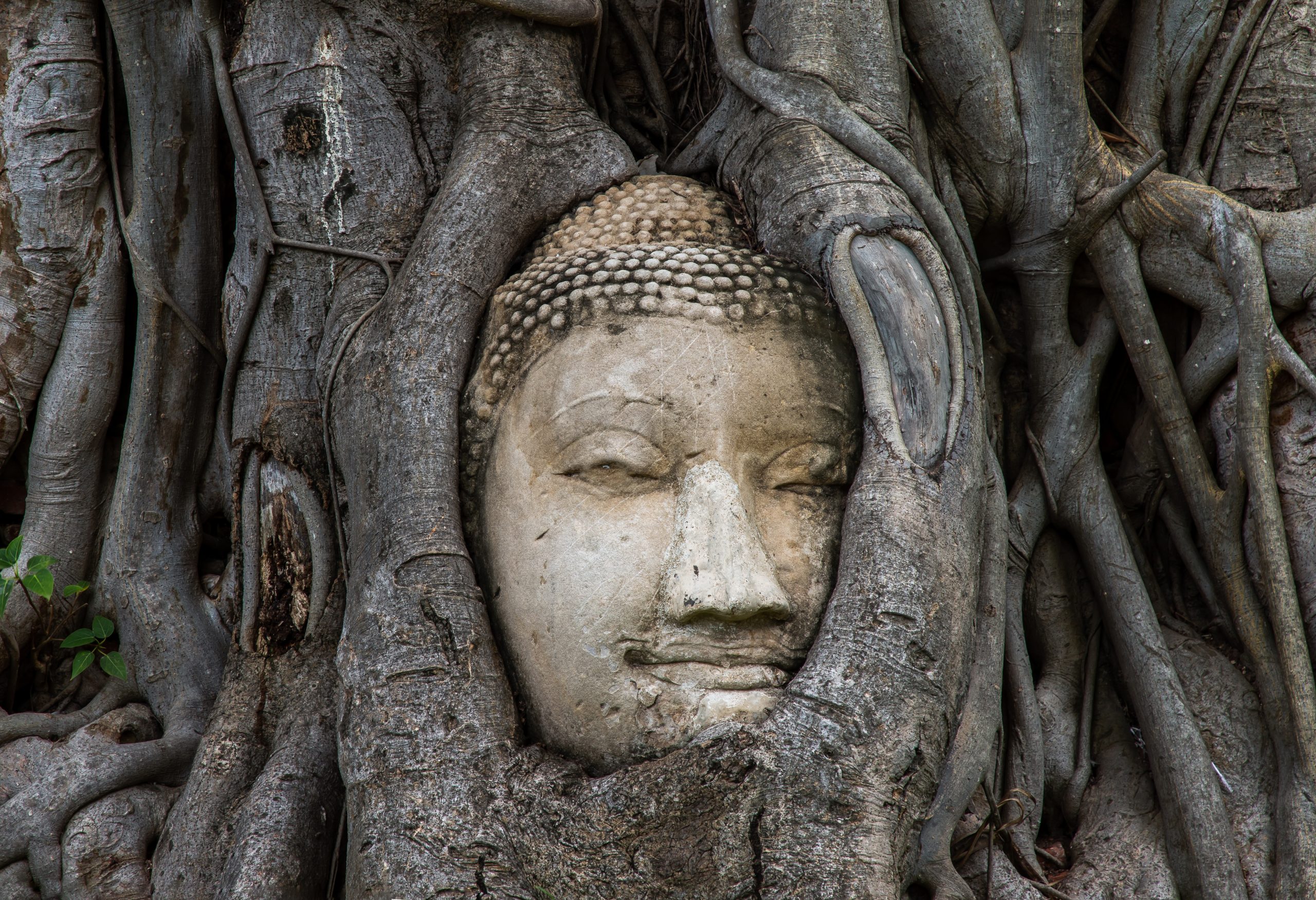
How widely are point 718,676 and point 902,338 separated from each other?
737 millimetres

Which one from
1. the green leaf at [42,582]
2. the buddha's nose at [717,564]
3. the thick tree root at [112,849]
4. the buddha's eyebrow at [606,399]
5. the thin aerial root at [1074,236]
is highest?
the thin aerial root at [1074,236]

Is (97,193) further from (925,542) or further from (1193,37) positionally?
(1193,37)

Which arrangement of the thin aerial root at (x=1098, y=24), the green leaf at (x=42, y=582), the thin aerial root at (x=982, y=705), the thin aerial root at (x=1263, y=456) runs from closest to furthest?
1. the thin aerial root at (x=982, y=705)
2. the thin aerial root at (x=1263, y=456)
3. the green leaf at (x=42, y=582)
4. the thin aerial root at (x=1098, y=24)

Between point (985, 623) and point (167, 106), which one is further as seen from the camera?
point (167, 106)

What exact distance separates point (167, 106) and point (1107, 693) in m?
2.86

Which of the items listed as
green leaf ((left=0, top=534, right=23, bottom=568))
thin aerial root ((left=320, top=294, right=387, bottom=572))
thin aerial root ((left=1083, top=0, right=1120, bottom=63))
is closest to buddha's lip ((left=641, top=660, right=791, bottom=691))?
thin aerial root ((left=320, top=294, right=387, bottom=572))

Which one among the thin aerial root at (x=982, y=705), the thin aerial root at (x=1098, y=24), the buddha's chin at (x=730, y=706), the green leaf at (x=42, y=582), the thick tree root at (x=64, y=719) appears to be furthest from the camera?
the thin aerial root at (x=1098, y=24)

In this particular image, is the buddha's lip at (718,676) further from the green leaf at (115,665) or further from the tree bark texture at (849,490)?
the green leaf at (115,665)

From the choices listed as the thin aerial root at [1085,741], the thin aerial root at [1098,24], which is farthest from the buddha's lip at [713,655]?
the thin aerial root at [1098,24]

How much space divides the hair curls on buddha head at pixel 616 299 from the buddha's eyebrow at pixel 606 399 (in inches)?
6.0

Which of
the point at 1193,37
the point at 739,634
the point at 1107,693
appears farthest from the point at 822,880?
the point at 1193,37

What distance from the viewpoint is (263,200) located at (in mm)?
2570

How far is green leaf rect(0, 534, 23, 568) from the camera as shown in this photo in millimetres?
2598

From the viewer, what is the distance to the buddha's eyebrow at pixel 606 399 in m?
1.96
